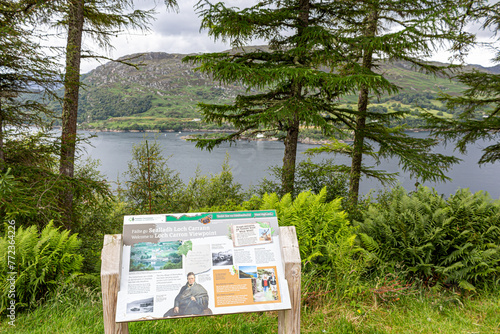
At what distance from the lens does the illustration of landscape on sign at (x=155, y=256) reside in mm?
1957

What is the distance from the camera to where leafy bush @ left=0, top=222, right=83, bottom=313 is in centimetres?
306

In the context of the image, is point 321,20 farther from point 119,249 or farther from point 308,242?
point 119,249

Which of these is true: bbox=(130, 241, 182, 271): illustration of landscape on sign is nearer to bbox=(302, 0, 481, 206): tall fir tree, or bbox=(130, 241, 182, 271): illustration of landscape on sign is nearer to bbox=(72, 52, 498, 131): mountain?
bbox=(302, 0, 481, 206): tall fir tree

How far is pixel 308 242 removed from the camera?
12.1 ft

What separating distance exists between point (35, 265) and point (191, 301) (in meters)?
2.40

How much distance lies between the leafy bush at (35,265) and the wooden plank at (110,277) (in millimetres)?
1683

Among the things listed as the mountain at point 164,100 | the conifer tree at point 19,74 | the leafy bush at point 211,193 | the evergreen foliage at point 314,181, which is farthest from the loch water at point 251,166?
the conifer tree at point 19,74

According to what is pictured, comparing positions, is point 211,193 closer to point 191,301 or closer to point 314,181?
point 314,181

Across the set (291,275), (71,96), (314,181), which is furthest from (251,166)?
(291,275)

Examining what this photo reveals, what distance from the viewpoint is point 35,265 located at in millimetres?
3186

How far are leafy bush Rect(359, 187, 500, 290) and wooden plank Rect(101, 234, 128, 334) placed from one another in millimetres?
3083

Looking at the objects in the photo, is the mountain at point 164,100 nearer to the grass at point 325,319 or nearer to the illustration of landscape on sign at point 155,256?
the grass at point 325,319

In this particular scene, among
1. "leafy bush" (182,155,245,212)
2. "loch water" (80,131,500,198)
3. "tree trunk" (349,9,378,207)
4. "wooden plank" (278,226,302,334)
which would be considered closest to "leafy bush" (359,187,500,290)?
"wooden plank" (278,226,302,334)

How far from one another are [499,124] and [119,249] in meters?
11.8
